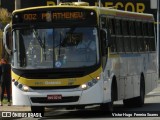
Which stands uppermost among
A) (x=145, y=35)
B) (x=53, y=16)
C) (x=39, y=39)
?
(x=53, y=16)

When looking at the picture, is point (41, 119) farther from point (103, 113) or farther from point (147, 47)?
point (147, 47)

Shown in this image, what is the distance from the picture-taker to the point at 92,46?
20969 millimetres

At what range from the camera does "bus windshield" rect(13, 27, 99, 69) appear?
20.8 metres

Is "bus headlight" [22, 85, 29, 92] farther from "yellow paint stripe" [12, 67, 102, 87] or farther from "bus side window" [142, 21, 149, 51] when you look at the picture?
"bus side window" [142, 21, 149, 51]

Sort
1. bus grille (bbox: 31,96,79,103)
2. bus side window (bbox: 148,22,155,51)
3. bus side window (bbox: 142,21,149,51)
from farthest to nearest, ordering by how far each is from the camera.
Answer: bus side window (bbox: 148,22,155,51) → bus side window (bbox: 142,21,149,51) → bus grille (bbox: 31,96,79,103)

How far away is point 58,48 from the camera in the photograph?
823 inches

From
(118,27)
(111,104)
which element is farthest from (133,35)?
(111,104)

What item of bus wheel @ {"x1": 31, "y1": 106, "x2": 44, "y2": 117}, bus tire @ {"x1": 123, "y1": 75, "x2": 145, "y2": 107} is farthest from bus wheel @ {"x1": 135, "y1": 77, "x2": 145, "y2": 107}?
bus wheel @ {"x1": 31, "y1": 106, "x2": 44, "y2": 117}

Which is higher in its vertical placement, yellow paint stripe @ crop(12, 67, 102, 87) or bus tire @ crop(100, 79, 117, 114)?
yellow paint stripe @ crop(12, 67, 102, 87)

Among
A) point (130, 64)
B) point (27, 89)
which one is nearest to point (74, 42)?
point (27, 89)

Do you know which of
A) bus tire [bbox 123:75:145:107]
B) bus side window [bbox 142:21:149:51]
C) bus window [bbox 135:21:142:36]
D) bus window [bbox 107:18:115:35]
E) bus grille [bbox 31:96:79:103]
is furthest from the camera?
bus side window [bbox 142:21:149:51]

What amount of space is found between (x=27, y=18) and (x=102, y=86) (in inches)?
112

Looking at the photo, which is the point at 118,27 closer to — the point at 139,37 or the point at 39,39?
the point at 139,37

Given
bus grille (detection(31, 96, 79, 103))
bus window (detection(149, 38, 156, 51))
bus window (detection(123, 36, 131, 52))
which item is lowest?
bus grille (detection(31, 96, 79, 103))
